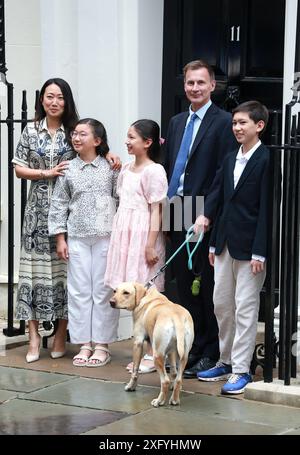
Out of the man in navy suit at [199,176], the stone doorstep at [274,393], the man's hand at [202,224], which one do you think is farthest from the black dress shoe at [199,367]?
the man's hand at [202,224]

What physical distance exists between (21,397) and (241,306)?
1.57 metres

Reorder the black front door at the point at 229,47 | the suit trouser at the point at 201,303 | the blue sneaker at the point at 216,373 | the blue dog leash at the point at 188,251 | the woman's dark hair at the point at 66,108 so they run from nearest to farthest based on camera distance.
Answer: the blue dog leash at the point at 188,251, the blue sneaker at the point at 216,373, the suit trouser at the point at 201,303, the woman's dark hair at the point at 66,108, the black front door at the point at 229,47

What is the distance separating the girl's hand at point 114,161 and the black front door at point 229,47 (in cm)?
116

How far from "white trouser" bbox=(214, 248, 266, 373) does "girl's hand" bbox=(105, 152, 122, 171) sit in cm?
121

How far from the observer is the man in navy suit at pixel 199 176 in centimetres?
753

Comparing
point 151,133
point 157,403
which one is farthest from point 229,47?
point 157,403

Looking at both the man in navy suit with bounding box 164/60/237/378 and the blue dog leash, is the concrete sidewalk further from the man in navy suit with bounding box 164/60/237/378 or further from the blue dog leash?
the blue dog leash

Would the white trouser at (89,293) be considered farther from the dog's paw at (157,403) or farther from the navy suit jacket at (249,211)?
the dog's paw at (157,403)

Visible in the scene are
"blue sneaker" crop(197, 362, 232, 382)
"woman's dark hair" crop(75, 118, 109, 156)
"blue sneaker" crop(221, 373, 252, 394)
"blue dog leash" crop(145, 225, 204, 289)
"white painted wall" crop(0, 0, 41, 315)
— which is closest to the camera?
"blue sneaker" crop(221, 373, 252, 394)

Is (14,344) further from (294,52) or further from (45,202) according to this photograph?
(294,52)

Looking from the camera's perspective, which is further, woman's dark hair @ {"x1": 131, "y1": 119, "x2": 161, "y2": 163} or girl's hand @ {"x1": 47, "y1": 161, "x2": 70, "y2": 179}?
girl's hand @ {"x1": 47, "y1": 161, "x2": 70, "y2": 179}

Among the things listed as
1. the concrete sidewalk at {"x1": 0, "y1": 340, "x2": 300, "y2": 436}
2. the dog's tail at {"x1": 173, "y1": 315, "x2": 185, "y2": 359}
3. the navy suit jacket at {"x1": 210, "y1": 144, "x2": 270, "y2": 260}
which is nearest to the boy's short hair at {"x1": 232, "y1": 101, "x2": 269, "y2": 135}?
the navy suit jacket at {"x1": 210, "y1": 144, "x2": 270, "y2": 260}

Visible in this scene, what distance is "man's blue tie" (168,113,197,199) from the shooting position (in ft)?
25.0

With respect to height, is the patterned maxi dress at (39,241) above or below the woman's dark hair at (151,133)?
below
